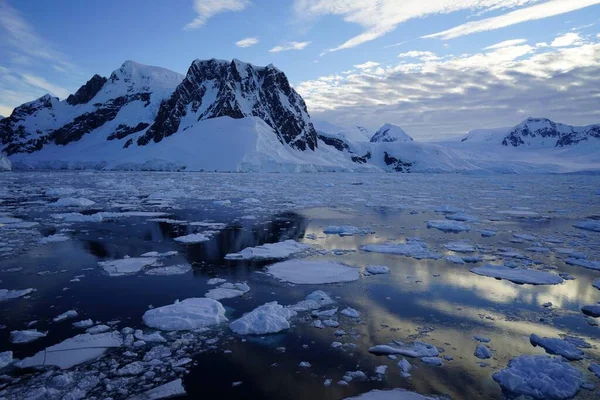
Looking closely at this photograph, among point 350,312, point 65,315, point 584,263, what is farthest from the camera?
point 584,263

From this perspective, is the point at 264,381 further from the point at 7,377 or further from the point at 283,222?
the point at 283,222

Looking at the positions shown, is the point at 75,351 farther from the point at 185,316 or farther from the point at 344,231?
the point at 344,231

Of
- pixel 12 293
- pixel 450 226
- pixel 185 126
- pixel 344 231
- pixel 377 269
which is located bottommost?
pixel 450 226

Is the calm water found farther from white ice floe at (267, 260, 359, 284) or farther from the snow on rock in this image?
white ice floe at (267, 260, 359, 284)

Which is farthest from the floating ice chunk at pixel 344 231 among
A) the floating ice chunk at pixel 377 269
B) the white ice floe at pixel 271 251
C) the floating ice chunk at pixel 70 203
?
the floating ice chunk at pixel 70 203

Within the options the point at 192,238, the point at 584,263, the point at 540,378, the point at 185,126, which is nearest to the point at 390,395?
the point at 540,378

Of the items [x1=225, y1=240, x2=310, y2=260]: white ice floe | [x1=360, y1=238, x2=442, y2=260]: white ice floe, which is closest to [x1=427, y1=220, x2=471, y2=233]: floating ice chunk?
[x1=360, y1=238, x2=442, y2=260]: white ice floe
